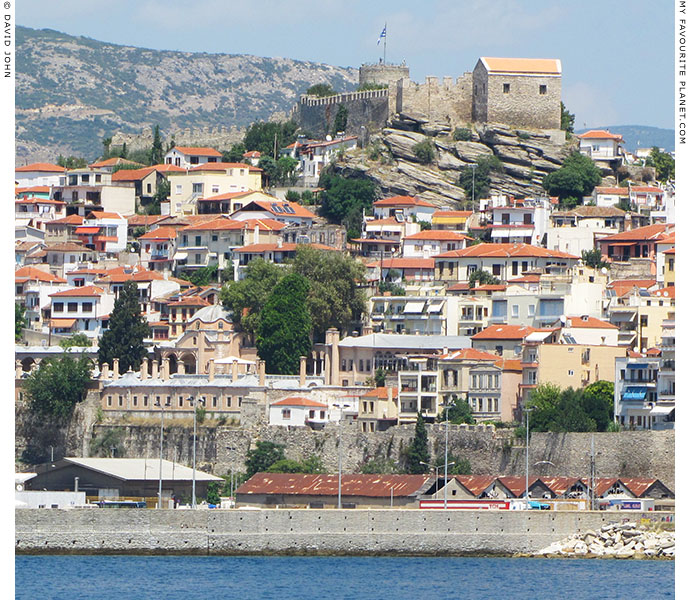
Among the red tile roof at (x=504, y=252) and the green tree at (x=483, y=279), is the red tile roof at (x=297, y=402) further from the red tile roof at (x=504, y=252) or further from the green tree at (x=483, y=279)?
the red tile roof at (x=504, y=252)

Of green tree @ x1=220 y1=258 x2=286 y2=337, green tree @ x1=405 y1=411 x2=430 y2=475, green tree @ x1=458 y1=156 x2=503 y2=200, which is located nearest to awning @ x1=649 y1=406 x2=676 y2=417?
green tree @ x1=405 y1=411 x2=430 y2=475

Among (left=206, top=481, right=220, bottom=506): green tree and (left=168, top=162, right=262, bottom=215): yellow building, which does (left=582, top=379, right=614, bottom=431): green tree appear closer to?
(left=206, top=481, right=220, bottom=506): green tree

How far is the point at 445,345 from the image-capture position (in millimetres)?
86125

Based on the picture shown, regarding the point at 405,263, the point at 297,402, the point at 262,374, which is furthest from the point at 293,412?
the point at 405,263

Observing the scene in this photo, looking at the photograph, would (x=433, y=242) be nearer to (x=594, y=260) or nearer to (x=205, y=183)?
(x=594, y=260)

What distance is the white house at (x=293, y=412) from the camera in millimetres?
81625

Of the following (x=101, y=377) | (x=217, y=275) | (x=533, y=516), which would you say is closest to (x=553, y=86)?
(x=217, y=275)

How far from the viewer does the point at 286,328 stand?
282 feet

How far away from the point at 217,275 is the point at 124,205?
14882 mm

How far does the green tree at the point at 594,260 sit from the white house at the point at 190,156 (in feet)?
96.7

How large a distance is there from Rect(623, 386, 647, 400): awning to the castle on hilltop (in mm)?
31686

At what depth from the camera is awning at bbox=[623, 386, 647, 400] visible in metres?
77.1

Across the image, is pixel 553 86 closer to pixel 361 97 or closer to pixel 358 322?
pixel 361 97

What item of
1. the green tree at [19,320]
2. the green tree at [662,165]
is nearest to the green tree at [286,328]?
the green tree at [19,320]
